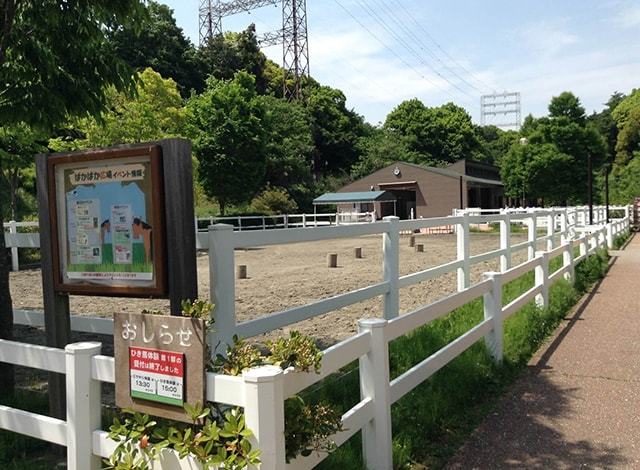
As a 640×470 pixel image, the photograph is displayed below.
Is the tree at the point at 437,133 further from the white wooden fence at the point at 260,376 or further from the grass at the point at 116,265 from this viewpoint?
the grass at the point at 116,265

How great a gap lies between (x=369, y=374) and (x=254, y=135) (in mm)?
38926

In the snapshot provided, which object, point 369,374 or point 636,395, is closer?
point 369,374

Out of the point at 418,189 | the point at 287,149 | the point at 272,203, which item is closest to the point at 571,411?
the point at 272,203

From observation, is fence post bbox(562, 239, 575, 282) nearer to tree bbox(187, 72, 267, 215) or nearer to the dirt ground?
the dirt ground

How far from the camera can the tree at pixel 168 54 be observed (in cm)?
6034

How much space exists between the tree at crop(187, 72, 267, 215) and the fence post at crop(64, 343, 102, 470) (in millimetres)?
37487

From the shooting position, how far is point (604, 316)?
8828 mm

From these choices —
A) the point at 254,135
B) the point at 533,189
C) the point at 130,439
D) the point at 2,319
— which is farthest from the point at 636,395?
Answer: the point at 533,189

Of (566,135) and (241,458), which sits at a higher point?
(566,135)

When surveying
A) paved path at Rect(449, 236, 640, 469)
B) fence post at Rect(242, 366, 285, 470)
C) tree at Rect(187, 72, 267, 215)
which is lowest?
paved path at Rect(449, 236, 640, 469)

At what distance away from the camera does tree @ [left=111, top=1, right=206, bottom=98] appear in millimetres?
60344

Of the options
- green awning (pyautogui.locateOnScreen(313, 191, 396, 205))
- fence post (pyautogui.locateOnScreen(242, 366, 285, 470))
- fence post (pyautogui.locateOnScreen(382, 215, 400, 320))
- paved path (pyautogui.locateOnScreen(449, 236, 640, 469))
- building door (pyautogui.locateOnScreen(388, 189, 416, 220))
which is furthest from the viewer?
building door (pyautogui.locateOnScreen(388, 189, 416, 220))

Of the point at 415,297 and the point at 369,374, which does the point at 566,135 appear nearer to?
the point at 415,297

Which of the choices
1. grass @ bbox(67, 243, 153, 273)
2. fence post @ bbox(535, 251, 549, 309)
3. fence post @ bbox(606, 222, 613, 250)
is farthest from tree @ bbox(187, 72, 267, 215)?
grass @ bbox(67, 243, 153, 273)
